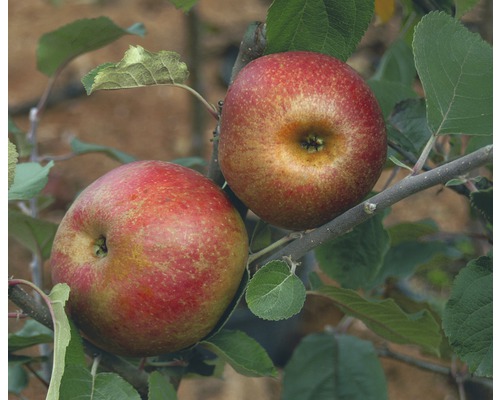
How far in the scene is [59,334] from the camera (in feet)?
2.60

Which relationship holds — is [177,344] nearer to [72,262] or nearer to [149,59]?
[72,262]

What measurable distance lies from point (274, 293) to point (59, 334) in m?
0.23

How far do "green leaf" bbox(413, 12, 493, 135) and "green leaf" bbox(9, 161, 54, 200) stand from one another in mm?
531

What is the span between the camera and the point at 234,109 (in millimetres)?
837

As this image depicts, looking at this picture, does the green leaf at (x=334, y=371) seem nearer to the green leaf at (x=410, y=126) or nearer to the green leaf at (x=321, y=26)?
the green leaf at (x=410, y=126)

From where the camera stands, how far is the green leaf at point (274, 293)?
80 centimetres

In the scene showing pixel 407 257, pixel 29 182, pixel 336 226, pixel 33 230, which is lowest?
pixel 407 257

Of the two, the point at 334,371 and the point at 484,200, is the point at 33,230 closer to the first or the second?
the point at 334,371

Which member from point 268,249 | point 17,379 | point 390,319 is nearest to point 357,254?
point 390,319

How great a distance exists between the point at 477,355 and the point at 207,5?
406 centimetres

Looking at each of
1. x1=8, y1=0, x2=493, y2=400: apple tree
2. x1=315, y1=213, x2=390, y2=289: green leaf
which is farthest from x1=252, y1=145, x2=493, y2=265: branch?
x1=315, y1=213, x2=390, y2=289: green leaf

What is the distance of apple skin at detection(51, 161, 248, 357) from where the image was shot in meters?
0.84

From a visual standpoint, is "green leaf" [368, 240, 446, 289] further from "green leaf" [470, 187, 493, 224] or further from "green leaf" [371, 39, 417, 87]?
"green leaf" [470, 187, 493, 224]

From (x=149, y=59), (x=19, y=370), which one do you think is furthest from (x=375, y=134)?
(x=19, y=370)
